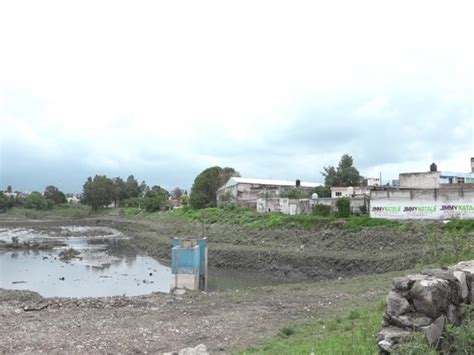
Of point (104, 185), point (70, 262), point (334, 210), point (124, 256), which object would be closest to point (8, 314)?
point (70, 262)

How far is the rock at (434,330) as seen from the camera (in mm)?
6094

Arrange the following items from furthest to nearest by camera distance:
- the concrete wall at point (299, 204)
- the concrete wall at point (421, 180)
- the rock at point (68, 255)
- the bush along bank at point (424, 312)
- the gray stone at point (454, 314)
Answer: the concrete wall at point (421, 180) → the concrete wall at point (299, 204) → the rock at point (68, 255) → the gray stone at point (454, 314) → the bush along bank at point (424, 312)

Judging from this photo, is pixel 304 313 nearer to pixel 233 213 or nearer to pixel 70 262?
pixel 70 262

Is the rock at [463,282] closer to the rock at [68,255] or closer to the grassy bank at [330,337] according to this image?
the grassy bank at [330,337]

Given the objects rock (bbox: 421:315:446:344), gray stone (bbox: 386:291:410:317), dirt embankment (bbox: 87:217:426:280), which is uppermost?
gray stone (bbox: 386:291:410:317)

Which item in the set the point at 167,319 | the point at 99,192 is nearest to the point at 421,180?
the point at 167,319

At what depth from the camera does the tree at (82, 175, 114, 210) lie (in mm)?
135250

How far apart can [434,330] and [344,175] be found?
252ft

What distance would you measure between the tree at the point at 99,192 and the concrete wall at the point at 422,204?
10624 centimetres

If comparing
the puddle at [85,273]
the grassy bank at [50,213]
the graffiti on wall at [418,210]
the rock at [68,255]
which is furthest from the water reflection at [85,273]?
the grassy bank at [50,213]

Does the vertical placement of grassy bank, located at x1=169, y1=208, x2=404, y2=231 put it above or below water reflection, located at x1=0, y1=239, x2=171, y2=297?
above

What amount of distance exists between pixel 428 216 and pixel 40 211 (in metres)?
119

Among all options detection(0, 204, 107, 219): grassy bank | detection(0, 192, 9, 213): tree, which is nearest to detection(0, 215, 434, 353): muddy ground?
detection(0, 204, 107, 219): grassy bank

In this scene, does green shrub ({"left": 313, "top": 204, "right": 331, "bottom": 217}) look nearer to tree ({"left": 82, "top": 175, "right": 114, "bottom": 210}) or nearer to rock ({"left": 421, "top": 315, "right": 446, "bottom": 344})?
rock ({"left": 421, "top": 315, "right": 446, "bottom": 344})
